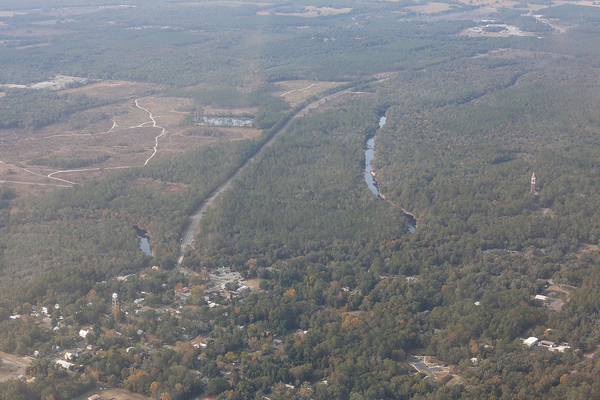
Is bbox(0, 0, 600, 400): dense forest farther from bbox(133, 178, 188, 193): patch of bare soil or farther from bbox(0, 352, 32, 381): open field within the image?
bbox(0, 352, 32, 381): open field

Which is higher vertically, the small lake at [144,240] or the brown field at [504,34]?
the brown field at [504,34]

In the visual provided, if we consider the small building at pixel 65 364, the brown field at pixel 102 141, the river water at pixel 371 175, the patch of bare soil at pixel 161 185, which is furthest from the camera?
the brown field at pixel 102 141

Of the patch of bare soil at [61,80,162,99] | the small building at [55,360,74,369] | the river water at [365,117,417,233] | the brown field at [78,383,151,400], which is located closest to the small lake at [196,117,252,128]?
the river water at [365,117,417,233]

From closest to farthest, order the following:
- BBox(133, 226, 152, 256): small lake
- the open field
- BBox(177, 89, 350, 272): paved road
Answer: the open field
BBox(133, 226, 152, 256): small lake
BBox(177, 89, 350, 272): paved road

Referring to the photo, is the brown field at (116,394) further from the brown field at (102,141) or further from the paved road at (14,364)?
the brown field at (102,141)

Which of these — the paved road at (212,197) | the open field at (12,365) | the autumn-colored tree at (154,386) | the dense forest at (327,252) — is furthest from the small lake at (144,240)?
the autumn-colored tree at (154,386)

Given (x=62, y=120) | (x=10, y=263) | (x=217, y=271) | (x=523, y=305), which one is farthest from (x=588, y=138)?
(x=62, y=120)

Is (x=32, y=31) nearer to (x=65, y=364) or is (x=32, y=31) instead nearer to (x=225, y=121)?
(x=225, y=121)
